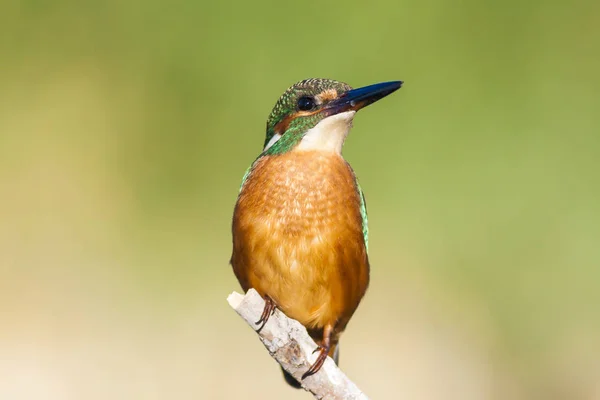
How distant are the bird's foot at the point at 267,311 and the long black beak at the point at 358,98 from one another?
0.71 metres

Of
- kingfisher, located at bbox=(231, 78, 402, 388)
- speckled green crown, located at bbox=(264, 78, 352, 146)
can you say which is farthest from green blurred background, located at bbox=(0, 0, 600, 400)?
speckled green crown, located at bbox=(264, 78, 352, 146)

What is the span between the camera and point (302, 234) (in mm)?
2686

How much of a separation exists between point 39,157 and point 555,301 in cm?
388

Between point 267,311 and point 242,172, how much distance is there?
3.01 m

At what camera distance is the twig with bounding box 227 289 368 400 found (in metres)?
2.44

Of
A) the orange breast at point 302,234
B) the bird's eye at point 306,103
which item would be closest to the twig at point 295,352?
the orange breast at point 302,234

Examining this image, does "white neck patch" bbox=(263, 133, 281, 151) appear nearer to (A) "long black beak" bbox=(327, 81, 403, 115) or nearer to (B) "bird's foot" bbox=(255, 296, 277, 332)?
(A) "long black beak" bbox=(327, 81, 403, 115)

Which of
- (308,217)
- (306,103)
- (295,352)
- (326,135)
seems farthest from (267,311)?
(306,103)

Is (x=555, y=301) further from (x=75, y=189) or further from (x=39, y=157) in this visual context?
(x=39, y=157)

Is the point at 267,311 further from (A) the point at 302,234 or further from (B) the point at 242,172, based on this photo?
(B) the point at 242,172

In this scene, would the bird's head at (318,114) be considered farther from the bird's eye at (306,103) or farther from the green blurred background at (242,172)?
the green blurred background at (242,172)

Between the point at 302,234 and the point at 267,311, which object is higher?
the point at 302,234

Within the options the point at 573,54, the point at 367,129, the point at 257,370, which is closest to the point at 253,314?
the point at 257,370

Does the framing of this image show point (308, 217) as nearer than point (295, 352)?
No
